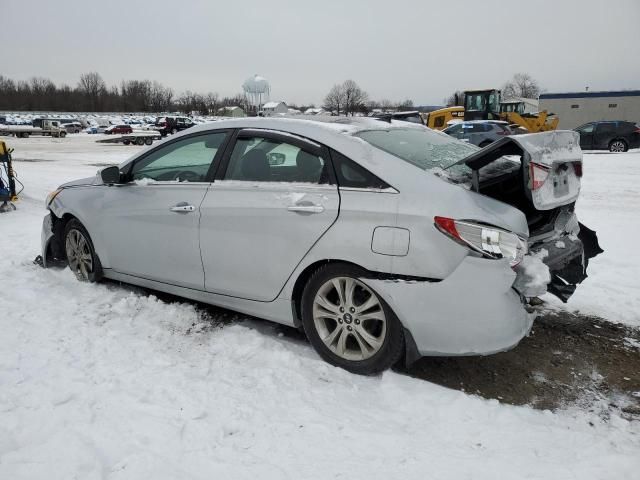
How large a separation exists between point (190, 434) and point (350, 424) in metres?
0.80

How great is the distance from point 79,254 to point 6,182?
16.6ft

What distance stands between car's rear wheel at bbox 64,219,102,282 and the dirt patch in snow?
116 inches

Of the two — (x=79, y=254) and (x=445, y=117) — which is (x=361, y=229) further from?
(x=445, y=117)

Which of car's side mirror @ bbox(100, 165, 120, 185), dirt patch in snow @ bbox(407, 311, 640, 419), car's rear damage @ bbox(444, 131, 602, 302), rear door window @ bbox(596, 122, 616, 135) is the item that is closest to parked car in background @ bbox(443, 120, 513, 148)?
rear door window @ bbox(596, 122, 616, 135)

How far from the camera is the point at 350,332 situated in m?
2.95

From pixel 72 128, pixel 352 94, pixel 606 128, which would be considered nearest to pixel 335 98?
pixel 352 94

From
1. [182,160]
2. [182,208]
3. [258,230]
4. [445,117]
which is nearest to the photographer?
[258,230]

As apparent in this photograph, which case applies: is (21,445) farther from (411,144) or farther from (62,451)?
(411,144)

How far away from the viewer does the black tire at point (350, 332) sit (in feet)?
9.11

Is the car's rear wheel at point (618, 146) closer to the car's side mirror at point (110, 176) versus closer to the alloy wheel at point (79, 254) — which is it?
the car's side mirror at point (110, 176)

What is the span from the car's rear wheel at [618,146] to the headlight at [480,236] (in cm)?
2186

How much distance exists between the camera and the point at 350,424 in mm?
2494

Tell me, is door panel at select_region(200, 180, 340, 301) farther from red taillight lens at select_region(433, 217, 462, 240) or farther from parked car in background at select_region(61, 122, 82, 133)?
parked car in background at select_region(61, 122, 82, 133)

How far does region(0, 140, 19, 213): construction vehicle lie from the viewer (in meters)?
8.05
